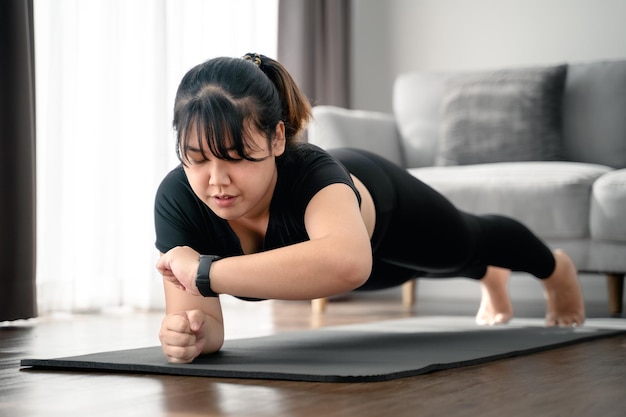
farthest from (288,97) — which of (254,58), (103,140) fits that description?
(103,140)

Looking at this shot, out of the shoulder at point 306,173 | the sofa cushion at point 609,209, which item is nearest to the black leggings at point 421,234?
the shoulder at point 306,173

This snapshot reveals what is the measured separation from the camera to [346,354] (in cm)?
182

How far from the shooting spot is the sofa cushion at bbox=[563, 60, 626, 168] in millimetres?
3965

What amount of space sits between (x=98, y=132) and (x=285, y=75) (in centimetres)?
188

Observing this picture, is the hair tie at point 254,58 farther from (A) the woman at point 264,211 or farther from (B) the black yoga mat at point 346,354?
(B) the black yoga mat at point 346,354

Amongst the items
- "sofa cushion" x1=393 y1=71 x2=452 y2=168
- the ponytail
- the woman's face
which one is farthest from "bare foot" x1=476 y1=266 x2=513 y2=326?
"sofa cushion" x1=393 y1=71 x2=452 y2=168

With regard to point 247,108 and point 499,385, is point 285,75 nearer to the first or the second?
point 247,108

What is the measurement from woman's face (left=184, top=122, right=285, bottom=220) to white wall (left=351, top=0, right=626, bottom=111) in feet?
10.5

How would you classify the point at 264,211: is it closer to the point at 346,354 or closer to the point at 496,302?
the point at 346,354

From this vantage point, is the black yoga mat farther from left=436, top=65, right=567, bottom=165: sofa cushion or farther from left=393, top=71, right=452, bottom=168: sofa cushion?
left=393, top=71, right=452, bottom=168: sofa cushion

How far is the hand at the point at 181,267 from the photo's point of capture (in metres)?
1.61

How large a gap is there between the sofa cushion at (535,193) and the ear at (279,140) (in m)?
1.79

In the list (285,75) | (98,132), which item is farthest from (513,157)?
(285,75)

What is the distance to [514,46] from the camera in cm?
474
